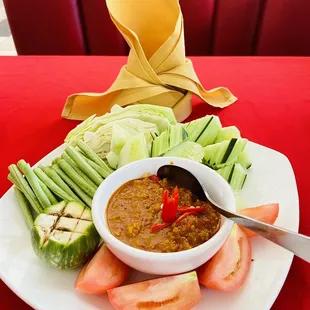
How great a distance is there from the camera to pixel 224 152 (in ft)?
3.45

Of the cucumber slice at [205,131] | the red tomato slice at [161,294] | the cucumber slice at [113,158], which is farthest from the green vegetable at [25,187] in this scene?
the cucumber slice at [205,131]

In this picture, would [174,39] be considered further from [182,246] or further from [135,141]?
[182,246]

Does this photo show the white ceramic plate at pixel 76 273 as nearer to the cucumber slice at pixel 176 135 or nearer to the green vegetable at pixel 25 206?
the green vegetable at pixel 25 206

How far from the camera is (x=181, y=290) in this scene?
72 centimetres

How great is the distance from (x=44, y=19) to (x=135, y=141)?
4.50ft

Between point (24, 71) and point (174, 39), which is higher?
point (174, 39)

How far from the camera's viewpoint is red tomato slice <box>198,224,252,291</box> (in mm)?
755

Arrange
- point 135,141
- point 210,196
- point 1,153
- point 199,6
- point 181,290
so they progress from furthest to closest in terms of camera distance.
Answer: point 199,6
point 1,153
point 135,141
point 210,196
point 181,290

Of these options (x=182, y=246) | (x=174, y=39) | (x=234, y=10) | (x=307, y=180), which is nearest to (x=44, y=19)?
(x=234, y=10)

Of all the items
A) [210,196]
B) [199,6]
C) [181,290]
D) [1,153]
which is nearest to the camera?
[181,290]

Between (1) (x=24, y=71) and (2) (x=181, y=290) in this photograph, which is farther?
(1) (x=24, y=71)

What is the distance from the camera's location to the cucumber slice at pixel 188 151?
1037 millimetres

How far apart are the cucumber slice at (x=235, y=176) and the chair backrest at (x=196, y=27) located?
1.34 metres

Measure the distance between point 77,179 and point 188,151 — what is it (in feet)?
0.89
